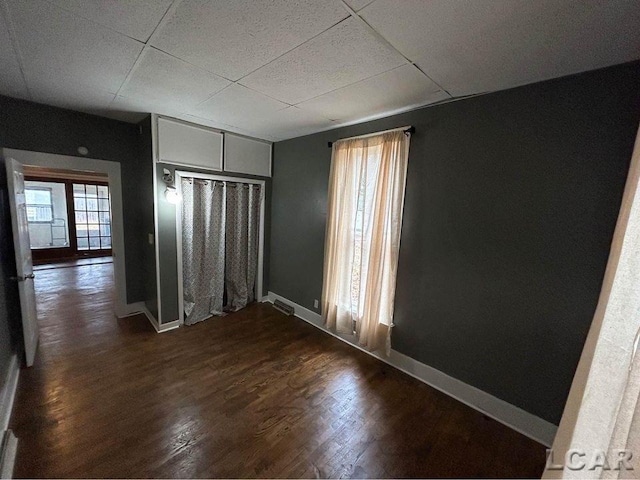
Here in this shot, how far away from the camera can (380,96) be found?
79.8 inches

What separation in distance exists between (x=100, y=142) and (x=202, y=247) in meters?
1.69

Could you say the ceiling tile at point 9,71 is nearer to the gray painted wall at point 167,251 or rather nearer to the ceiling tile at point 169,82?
the ceiling tile at point 169,82

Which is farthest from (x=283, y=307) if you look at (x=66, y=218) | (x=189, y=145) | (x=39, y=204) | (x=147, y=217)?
(x=39, y=204)

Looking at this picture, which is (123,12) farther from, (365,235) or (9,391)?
(9,391)

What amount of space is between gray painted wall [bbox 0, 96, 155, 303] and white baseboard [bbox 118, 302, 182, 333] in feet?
0.27

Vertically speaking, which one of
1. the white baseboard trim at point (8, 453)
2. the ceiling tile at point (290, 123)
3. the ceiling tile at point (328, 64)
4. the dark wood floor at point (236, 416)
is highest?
the ceiling tile at point (290, 123)

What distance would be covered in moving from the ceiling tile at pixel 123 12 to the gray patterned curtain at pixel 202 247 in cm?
183

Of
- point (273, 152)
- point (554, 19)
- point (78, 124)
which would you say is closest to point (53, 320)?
point (78, 124)

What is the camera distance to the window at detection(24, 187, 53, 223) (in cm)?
623

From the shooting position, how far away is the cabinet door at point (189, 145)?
9.00 ft

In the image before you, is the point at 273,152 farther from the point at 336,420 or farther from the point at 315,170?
the point at 336,420

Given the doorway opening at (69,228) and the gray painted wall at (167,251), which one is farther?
the doorway opening at (69,228)

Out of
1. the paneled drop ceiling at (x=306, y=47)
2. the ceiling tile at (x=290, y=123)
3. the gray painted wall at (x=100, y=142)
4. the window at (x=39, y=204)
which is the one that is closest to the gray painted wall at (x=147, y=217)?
the gray painted wall at (x=100, y=142)

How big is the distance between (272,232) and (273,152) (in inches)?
49.3
